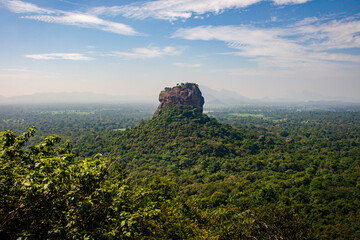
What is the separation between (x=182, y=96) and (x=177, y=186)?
44.6 metres

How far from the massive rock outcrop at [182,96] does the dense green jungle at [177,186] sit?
305 cm

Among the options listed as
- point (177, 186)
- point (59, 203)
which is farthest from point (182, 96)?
point (59, 203)

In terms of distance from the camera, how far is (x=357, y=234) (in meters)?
14.7

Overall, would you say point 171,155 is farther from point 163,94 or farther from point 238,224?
point 238,224

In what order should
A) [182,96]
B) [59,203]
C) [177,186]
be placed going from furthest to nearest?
1. [182,96]
2. [177,186]
3. [59,203]

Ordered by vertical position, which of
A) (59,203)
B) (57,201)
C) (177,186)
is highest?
(57,201)

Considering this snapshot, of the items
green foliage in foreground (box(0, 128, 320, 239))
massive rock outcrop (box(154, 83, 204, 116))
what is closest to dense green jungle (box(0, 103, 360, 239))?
green foliage in foreground (box(0, 128, 320, 239))

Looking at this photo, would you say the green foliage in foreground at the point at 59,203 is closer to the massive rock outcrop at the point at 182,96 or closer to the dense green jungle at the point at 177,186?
the dense green jungle at the point at 177,186

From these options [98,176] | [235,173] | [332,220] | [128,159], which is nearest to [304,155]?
[235,173]

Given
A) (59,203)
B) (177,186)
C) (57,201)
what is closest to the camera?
(57,201)

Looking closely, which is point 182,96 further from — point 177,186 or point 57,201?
point 57,201

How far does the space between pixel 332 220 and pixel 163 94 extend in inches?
1867

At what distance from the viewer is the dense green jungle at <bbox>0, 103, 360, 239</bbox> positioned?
3.90m

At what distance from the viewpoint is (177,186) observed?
13.5m
